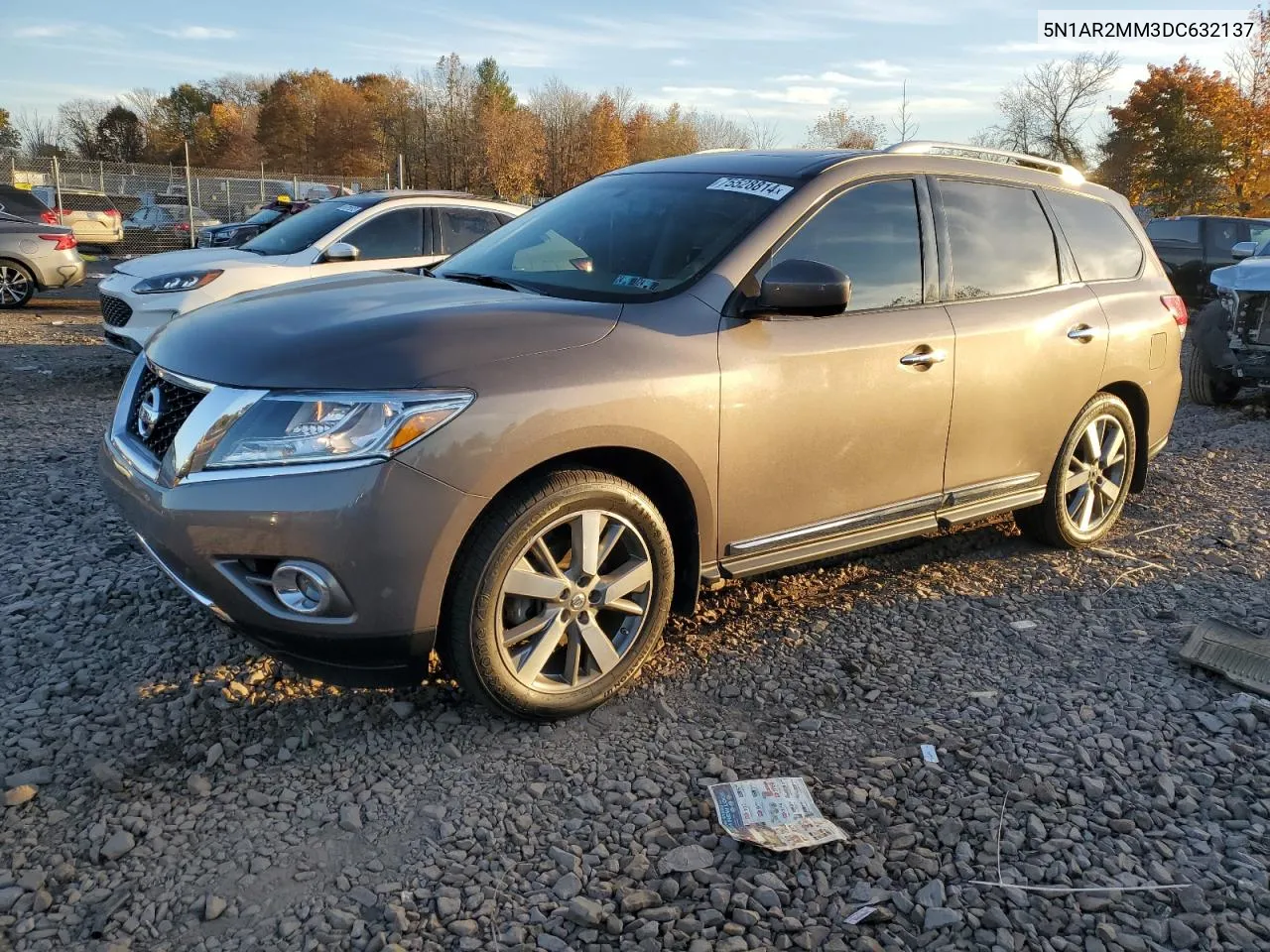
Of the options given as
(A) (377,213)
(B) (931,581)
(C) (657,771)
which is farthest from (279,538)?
(A) (377,213)

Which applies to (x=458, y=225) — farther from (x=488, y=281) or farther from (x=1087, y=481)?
(x=1087, y=481)

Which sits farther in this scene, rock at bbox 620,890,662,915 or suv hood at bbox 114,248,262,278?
suv hood at bbox 114,248,262,278

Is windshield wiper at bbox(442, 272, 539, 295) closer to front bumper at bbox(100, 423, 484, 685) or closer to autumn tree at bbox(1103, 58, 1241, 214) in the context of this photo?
front bumper at bbox(100, 423, 484, 685)

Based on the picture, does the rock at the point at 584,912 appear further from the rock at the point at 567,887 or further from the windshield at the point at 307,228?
the windshield at the point at 307,228

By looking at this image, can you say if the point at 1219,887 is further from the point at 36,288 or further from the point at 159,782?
the point at 36,288

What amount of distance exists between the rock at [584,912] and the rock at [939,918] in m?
0.76

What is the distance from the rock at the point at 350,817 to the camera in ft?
8.75

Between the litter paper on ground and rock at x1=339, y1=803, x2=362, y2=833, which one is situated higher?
the litter paper on ground

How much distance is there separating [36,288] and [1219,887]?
48.8ft

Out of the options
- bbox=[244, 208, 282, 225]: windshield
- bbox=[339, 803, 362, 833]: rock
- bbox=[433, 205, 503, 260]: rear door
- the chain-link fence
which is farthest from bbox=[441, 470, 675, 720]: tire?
the chain-link fence

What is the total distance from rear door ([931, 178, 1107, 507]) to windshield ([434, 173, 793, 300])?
3.18 ft

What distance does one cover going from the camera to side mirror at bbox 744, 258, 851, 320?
10.6 feet

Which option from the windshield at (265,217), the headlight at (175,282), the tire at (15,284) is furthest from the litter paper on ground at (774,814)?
the tire at (15,284)

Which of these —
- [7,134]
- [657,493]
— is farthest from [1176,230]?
[7,134]
